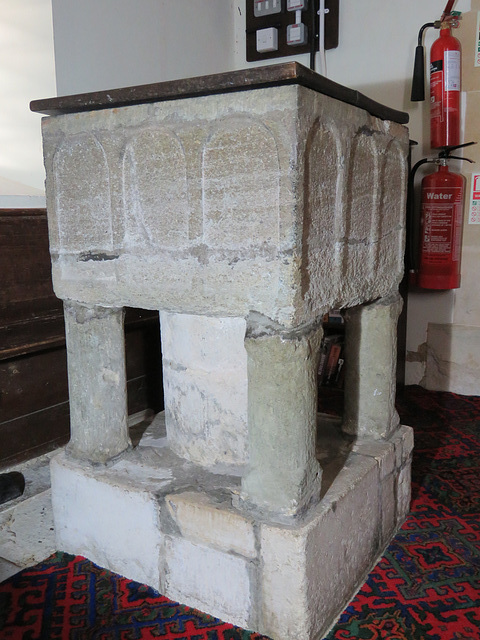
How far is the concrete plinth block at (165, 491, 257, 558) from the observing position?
1761 millimetres

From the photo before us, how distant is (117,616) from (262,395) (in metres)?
0.87

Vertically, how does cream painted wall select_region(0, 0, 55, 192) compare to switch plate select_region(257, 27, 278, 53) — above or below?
below

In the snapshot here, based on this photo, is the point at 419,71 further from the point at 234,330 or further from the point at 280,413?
the point at 280,413

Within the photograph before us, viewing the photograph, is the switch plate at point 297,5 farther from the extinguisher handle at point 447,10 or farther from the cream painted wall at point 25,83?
the cream painted wall at point 25,83

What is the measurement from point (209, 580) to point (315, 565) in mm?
363

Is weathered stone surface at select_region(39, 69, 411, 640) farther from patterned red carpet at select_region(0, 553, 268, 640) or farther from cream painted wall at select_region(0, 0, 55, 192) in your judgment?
cream painted wall at select_region(0, 0, 55, 192)

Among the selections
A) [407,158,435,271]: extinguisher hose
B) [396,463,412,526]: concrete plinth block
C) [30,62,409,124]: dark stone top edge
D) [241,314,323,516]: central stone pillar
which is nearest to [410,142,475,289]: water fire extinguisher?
[407,158,435,271]: extinguisher hose

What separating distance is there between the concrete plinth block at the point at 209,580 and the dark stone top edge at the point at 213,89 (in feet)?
4.44

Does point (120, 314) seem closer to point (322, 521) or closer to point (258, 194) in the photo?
point (258, 194)

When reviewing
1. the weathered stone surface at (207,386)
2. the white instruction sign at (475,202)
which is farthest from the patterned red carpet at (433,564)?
the white instruction sign at (475,202)

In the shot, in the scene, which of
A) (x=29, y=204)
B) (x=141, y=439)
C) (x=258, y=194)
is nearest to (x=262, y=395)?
(x=258, y=194)

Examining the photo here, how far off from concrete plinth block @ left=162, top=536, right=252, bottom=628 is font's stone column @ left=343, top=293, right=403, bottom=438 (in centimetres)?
77

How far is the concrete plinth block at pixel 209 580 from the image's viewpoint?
1807 millimetres

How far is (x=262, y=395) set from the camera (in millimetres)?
1705
